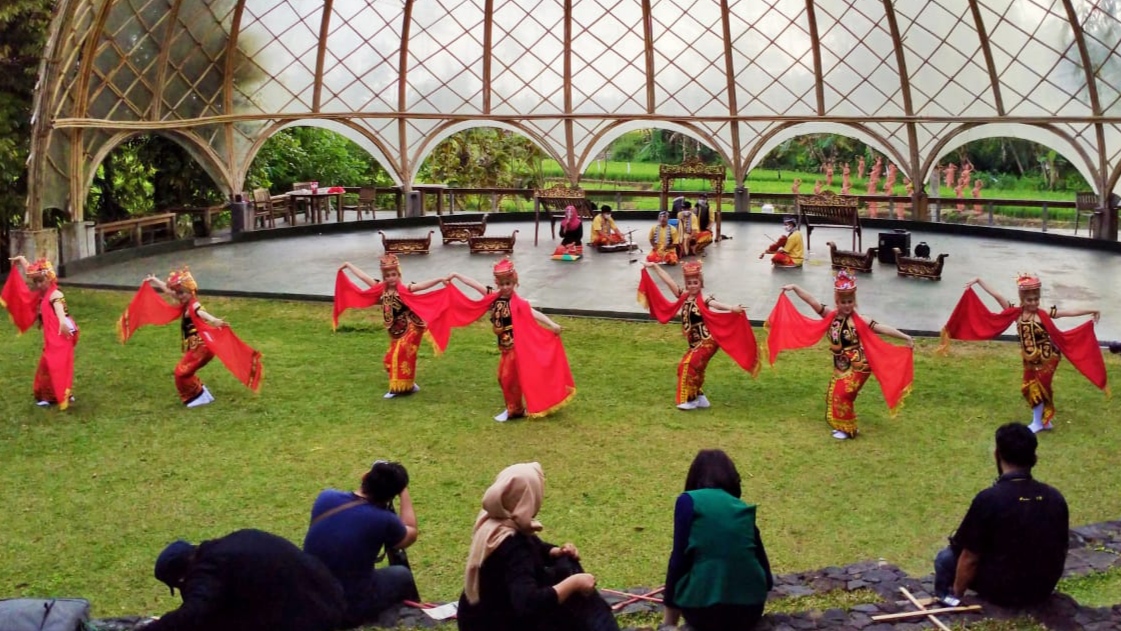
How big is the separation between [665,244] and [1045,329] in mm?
9113

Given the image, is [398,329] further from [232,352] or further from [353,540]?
[353,540]

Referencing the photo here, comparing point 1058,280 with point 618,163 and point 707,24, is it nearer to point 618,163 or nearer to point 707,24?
point 707,24

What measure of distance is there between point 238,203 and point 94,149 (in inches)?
128

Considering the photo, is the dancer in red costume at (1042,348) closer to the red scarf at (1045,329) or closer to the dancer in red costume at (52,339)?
the red scarf at (1045,329)

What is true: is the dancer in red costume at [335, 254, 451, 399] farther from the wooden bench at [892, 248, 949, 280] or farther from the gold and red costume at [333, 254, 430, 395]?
the wooden bench at [892, 248, 949, 280]

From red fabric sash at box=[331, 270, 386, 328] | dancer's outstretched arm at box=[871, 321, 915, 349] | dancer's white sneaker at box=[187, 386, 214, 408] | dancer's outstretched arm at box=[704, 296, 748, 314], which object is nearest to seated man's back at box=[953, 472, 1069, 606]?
dancer's outstretched arm at box=[871, 321, 915, 349]

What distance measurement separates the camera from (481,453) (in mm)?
9773

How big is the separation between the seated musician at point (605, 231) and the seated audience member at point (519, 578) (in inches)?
594

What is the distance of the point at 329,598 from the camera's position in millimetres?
4969

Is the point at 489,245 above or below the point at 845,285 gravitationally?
below

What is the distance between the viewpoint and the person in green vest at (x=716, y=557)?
5.23 meters

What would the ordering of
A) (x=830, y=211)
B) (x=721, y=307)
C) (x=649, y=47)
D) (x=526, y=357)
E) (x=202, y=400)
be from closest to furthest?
(x=526, y=357), (x=721, y=307), (x=202, y=400), (x=830, y=211), (x=649, y=47)

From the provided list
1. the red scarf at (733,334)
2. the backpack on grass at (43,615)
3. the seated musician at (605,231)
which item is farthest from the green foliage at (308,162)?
the backpack on grass at (43,615)

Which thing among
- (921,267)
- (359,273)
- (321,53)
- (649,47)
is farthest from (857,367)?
(321,53)
